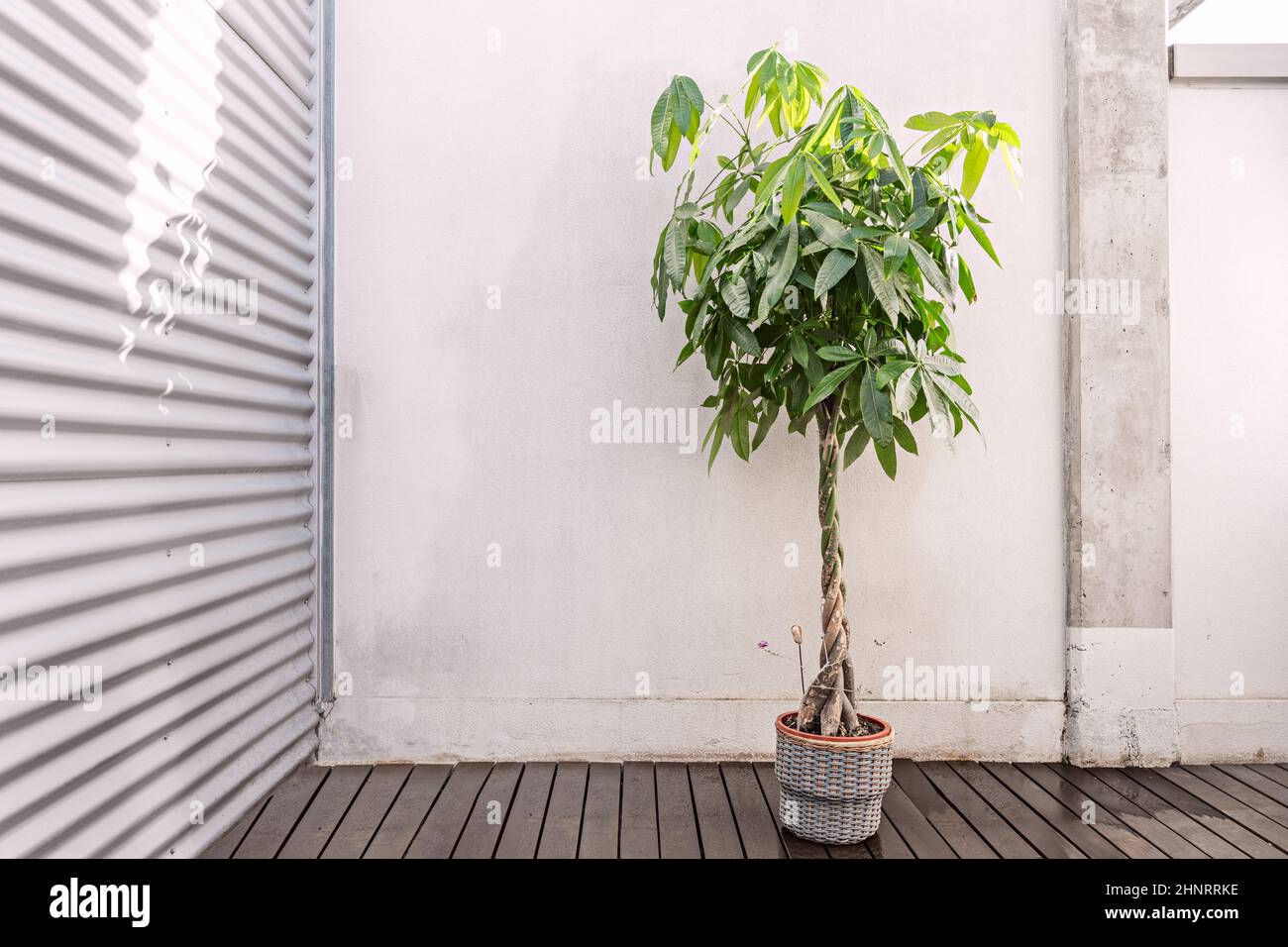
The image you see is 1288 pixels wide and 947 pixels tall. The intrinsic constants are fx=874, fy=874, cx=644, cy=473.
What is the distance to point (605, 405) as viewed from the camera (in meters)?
2.75

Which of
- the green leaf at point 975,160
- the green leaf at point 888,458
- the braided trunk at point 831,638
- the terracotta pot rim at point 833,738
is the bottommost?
the terracotta pot rim at point 833,738

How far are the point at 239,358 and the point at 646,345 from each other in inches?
46.0

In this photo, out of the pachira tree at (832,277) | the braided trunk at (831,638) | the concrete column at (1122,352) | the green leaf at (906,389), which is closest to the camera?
the green leaf at (906,389)

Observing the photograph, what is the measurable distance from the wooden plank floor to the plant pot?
5 centimetres

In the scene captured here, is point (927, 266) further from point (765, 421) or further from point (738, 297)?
point (765, 421)

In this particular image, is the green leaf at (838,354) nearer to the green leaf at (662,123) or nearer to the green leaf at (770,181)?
the green leaf at (770,181)

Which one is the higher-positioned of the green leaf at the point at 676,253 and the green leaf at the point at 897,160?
the green leaf at the point at 897,160

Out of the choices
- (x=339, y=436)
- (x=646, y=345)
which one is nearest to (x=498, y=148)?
(x=646, y=345)

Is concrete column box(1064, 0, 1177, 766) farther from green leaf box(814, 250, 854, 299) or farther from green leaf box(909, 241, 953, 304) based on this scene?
green leaf box(814, 250, 854, 299)

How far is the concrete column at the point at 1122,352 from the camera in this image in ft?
8.82

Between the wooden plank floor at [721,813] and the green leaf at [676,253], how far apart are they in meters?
1.38

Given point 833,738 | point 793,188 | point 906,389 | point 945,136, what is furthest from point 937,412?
point 833,738

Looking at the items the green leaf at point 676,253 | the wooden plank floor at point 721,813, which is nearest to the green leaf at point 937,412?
the green leaf at point 676,253

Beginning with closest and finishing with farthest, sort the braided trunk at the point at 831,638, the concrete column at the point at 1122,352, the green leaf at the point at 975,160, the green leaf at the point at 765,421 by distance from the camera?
the green leaf at the point at 975,160 → the braided trunk at the point at 831,638 → the green leaf at the point at 765,421 → the concrete column at the point at 1122,352
